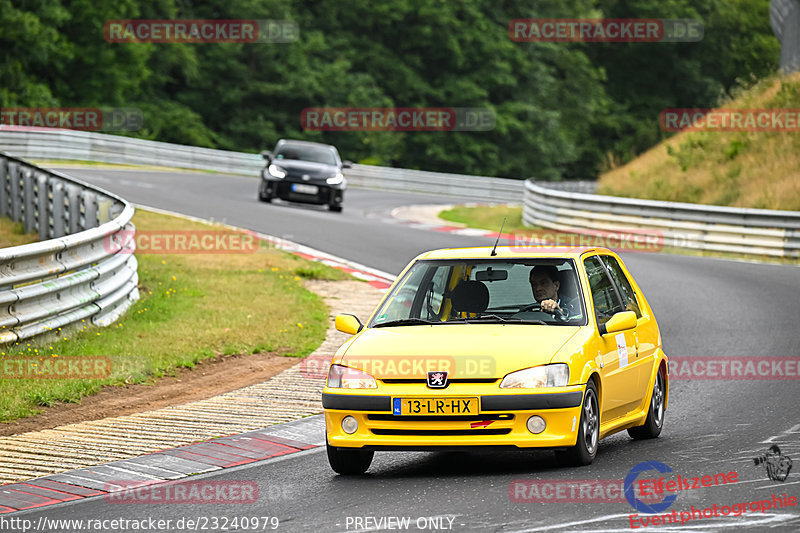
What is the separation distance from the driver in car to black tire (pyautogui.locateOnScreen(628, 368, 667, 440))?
3.60 feet

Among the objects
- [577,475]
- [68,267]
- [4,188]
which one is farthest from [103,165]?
[577,475]

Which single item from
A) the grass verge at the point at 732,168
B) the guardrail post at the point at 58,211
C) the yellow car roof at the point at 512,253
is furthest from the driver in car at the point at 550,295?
the grass verge at the point at 732,168

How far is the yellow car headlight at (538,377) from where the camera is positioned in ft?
25.4

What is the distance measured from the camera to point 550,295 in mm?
8867

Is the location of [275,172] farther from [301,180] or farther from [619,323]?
[619,323]

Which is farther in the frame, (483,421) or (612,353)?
(612,353)

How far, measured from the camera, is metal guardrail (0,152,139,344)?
11531 millimetres

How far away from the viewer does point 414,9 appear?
64.1 m

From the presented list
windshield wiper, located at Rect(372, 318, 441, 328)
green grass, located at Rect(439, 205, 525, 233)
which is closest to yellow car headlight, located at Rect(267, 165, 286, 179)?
green grass, located at Rect(439, 205, 525, 233)

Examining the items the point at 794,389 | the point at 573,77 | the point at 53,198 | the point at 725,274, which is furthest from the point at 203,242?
the point at 573,77

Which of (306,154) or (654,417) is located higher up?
(306,154)

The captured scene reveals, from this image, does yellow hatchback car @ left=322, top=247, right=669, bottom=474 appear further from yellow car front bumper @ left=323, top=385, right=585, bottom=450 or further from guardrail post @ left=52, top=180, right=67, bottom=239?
guardrail post @ left=52, top=180, right=67, bottom=239

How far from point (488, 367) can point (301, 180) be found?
24784 mm

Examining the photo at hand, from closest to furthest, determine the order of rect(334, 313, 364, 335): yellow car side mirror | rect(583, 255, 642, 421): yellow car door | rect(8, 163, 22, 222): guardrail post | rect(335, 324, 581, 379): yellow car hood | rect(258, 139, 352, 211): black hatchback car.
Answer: rect(335, 324, 581, 379): yellow car hood
rect(583, 255, 642, 421): yellow car door
rect(334, 313, 364, 335): yellow car side mirror
rect(8, 163, 22, 222): guardrail post
rect(258, 139, 352, 211): black hatchback car
